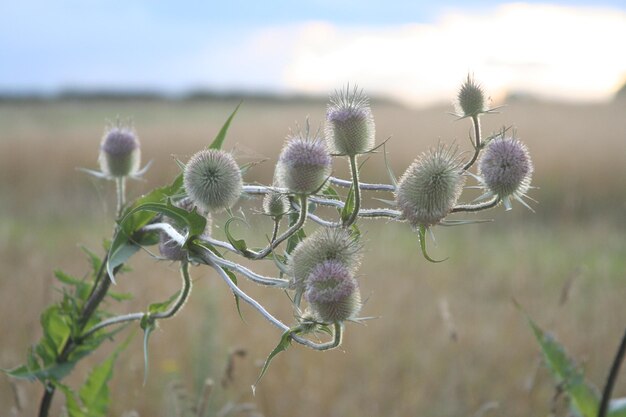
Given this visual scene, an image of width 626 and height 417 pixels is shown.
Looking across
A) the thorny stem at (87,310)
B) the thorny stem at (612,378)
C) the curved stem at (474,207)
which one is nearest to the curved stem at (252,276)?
the curved stem at (474,207)

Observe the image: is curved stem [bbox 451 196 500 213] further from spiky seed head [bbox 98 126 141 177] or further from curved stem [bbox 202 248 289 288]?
spiky seed head [bbox 98 126 141 177]

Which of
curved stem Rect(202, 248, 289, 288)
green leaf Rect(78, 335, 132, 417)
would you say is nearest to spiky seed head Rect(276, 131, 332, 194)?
curved stem Rect(202, 248, 289, 288)

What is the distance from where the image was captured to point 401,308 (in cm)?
371

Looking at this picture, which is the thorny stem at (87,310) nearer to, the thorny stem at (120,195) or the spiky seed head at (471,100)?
the thorny stem at (120,195)

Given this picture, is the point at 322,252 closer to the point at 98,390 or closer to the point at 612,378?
the point at 612,378

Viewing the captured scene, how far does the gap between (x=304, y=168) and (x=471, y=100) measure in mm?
341

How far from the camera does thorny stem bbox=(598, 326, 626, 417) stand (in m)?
1.04

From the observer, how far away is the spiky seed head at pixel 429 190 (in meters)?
0.79

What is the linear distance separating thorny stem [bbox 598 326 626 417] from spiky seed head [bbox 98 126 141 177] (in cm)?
91

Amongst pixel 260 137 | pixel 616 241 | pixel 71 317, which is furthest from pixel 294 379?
pixel 260 137

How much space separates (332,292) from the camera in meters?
0.74

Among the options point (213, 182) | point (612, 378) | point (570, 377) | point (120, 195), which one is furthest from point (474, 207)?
point (120, 195)

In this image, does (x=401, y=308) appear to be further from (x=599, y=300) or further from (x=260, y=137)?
(x=260, y=137)

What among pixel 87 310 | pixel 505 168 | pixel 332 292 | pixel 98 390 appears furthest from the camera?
pixel 98 390
